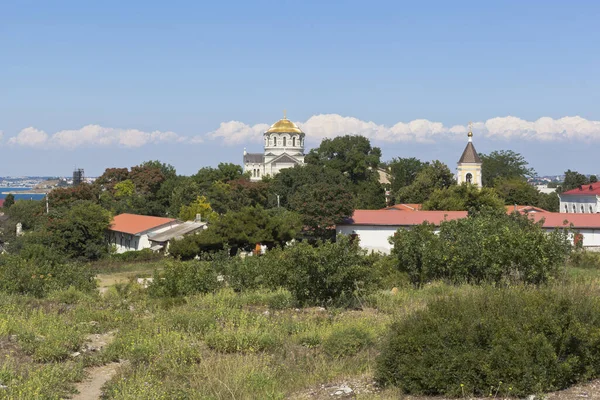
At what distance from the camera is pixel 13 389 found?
23.1 ft

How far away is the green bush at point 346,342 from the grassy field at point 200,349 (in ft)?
0.04

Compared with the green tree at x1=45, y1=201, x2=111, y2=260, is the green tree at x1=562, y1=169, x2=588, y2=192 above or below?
above

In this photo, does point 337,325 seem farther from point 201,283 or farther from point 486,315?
point 201,283

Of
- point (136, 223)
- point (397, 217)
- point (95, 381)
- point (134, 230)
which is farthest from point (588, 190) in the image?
point (95, 381)

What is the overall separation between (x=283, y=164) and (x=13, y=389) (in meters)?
85.6

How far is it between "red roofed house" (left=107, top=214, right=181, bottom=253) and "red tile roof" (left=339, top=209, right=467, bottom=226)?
13202mm

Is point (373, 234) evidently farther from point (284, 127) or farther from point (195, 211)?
point (284, 127)

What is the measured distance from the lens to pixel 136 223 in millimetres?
47812

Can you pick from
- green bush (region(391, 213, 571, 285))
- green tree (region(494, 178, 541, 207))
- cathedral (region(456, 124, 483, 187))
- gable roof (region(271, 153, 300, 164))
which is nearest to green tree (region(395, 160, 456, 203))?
cathedral (region(456, 124, 483, 187))

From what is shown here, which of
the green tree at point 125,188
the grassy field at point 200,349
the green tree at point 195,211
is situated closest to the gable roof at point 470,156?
the green tree at point 195,211

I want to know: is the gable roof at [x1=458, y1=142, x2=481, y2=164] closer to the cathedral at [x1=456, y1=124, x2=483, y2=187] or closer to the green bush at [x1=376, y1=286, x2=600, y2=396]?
the cathedral at [x1=456, y1=124, x2=483, y2=187]

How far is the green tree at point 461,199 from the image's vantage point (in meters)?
45.7

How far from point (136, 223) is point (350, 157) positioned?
33.6m

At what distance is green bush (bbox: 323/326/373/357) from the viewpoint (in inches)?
333
